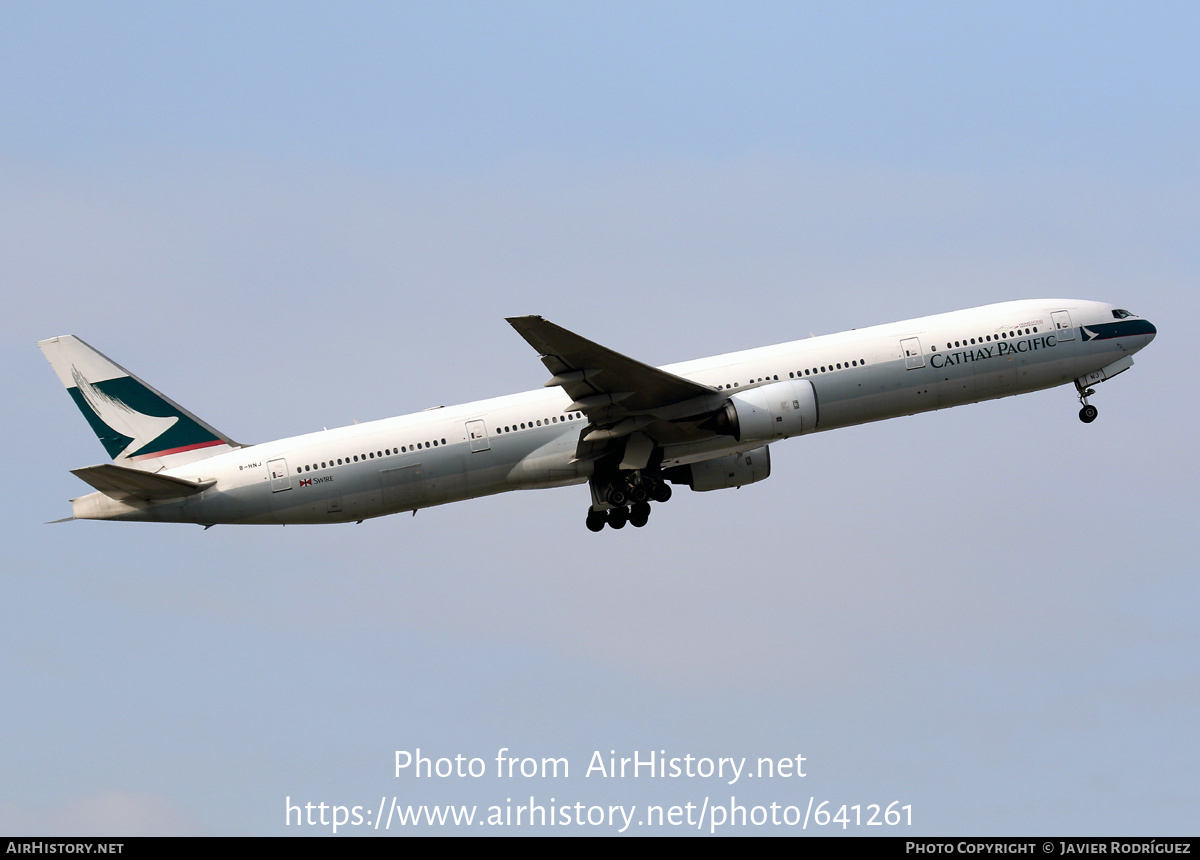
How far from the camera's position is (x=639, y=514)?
4259cm

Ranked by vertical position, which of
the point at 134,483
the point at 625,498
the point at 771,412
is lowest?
the point at 134,483

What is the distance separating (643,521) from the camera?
42.8 m

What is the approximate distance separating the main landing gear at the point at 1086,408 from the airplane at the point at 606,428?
3.80ft

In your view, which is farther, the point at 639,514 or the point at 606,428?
the point at 639,514

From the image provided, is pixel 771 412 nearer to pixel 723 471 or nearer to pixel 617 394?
pixel 617 394

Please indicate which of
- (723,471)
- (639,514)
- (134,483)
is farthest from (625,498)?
(134,483)

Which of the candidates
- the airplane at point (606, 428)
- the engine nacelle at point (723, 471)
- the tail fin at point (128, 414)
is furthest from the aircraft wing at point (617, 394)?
the tail fin at point (128, 414)

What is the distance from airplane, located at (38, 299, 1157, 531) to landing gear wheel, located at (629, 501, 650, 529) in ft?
2.52

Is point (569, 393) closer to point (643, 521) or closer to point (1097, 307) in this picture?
point (643, 521)

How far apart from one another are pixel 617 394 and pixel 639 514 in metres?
5.39

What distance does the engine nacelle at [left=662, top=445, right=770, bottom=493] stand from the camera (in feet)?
143

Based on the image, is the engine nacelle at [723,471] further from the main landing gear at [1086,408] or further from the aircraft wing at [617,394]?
the main landing gear at [1086,408]

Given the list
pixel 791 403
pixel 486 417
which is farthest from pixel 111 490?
pixel 791 403

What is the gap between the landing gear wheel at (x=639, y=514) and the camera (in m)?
42.5
